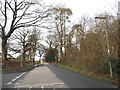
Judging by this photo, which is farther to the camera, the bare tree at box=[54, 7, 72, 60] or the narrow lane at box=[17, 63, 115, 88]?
the bare tree at box=[54, 7, 72, 60]

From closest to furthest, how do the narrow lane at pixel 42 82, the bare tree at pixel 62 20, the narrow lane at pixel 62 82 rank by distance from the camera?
the narrow lane at pixel 62 82 → the narrow lane at pixel 42 82 → the bare tree at pixel 62 20

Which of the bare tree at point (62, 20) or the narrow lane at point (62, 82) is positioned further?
the bare tree at point (62, 20)

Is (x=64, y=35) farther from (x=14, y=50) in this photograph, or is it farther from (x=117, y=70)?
(x=117, y=70)

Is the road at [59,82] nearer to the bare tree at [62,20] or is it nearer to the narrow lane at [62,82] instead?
the narrow lane at [62,82]

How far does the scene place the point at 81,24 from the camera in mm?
45406

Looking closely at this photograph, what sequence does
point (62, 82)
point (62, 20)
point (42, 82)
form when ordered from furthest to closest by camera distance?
point (62, 20), point (42, 82), point (62, 82)

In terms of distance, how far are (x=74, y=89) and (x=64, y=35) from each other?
130ft

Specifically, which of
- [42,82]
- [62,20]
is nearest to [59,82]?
[42,82]

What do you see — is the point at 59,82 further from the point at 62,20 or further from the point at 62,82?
the point at 62,20

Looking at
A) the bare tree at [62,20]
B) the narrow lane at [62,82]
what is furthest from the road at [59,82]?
the bare tree at [62,20]

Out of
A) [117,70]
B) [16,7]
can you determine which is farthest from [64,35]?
[117,70]

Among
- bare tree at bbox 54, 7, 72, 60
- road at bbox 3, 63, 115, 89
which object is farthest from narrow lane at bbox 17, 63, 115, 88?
bare tree at bbox 54, 7, 72, 60

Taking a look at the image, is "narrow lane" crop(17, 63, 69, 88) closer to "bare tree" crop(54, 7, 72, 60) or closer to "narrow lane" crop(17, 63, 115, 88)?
"narrow lane" crop(17, 63, 115, 88)

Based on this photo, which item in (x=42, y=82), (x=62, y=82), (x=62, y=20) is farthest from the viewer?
(x=62, y=20)
